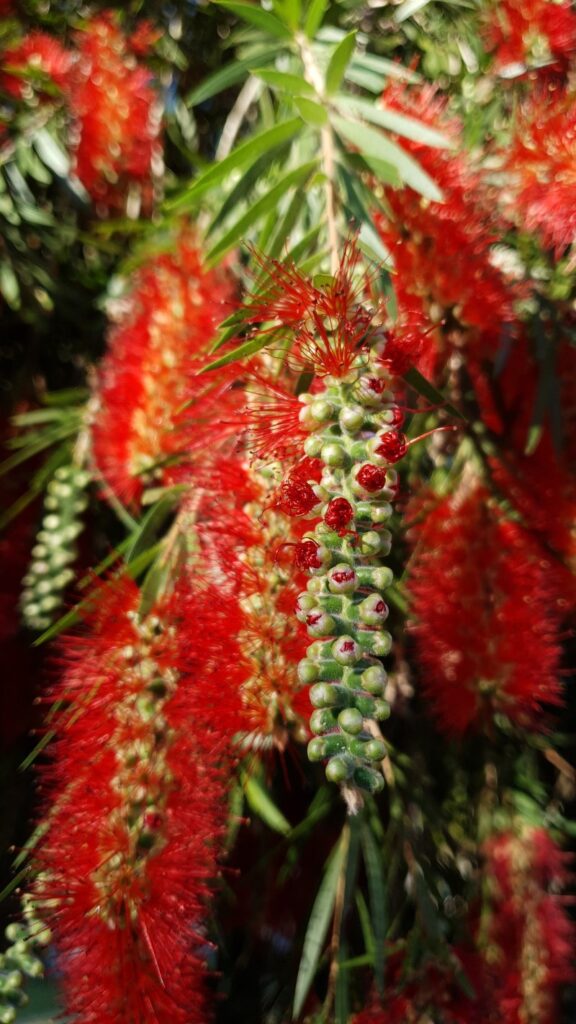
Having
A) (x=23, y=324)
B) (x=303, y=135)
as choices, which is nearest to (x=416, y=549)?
(x=303, y=135)

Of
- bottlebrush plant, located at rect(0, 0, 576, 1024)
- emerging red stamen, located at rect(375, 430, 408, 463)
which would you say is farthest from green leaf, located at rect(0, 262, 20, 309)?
emerging red stamen, located at rect(375, 430, 408, 463)

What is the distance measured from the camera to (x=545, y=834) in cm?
150

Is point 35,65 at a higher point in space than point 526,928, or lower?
higher

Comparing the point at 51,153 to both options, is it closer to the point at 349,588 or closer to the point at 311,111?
the point at 311,111

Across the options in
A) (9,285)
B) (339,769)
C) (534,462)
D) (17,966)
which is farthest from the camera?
(9,285)

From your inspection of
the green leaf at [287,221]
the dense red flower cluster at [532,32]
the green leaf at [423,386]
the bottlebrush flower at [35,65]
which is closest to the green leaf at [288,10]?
the green leaf at [287,221]

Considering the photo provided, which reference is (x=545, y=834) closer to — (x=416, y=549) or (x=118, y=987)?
(x=416, y=549)

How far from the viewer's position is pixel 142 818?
806 mm

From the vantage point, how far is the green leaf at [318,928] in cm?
95

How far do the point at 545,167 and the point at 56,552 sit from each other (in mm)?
790

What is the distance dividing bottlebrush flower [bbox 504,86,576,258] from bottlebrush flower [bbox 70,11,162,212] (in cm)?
64

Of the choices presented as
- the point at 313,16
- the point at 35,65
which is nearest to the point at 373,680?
the point at 313,16

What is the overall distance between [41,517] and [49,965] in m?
0.69

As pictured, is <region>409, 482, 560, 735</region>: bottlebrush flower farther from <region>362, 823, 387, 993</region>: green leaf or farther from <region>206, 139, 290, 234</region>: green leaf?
<region>206, 139, 290, 234</region>: green leaf
